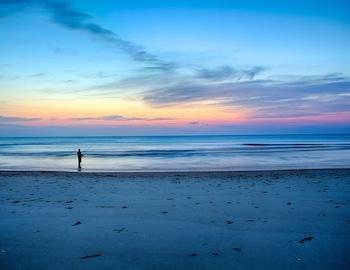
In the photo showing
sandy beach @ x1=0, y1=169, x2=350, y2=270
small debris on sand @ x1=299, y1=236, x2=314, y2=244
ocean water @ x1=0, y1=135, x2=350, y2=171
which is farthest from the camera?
ocean water @ x1=0, y1=135, x2=350, y2=171

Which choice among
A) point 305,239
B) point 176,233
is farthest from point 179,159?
point 305,239

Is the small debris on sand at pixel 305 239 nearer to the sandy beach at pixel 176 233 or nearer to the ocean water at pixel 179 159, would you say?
the sandy beach at pixel 176 233

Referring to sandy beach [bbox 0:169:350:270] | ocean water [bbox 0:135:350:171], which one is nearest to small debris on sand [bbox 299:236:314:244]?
sandy beach [bbox 0:169:350:270]

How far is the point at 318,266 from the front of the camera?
3391 millimetres

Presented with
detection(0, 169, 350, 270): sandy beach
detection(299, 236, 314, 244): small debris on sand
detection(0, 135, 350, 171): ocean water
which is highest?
detection(0, 135, 350, 171): ocean water

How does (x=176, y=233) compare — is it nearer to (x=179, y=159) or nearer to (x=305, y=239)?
(x=305, y=239)

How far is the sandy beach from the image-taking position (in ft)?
11.6

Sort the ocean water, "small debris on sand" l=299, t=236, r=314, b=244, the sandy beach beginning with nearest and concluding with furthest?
the sandy beach → "small debris on sand" l=299, t=236, r=314, b=244 → the ocean water

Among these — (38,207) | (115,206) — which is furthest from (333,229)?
(38,207)

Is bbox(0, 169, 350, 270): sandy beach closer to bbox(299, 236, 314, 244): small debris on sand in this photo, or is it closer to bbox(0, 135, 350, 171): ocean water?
bbox(299, 236, 314, 244): small debris on sand

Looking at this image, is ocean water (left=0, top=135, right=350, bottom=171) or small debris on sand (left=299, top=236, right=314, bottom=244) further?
ocean water (left=0, top=135, right=350, bottom=171)

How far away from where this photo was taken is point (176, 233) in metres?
4.52

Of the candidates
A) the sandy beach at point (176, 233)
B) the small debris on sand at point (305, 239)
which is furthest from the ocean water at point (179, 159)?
the small debris on sand at point (305, 239)

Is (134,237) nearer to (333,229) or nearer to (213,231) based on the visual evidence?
(213,231)
